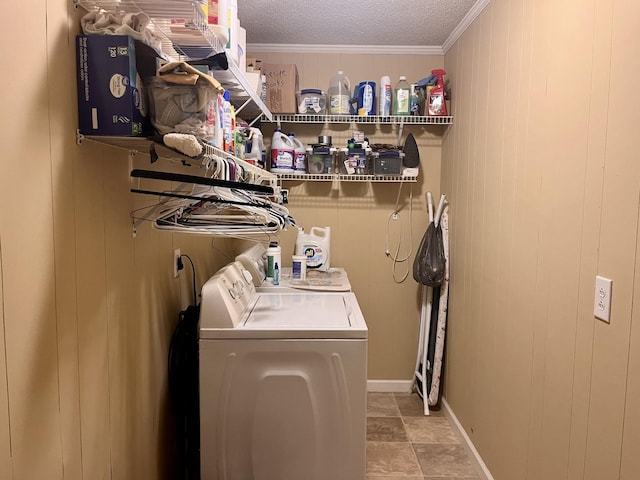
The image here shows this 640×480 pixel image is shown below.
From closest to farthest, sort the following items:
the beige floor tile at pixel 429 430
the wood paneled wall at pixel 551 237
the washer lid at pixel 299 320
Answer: the wood paneled wall at pixel 551 237
the washer lid at pixel 299 320
the beige floor tile at pixel 429 430

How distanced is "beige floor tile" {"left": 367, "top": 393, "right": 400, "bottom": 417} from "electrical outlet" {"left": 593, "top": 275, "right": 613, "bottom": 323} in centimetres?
194

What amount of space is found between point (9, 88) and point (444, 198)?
259 centimetres

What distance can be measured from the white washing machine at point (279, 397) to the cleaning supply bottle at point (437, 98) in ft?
5.82

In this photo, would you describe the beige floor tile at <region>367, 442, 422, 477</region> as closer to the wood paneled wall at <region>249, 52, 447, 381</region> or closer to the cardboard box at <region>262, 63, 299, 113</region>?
the wood paneled wall at <region>249, 52, 447, 381</region>

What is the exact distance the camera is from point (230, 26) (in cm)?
154

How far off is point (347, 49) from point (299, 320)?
7.06 ft

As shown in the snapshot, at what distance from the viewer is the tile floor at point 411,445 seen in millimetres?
2365

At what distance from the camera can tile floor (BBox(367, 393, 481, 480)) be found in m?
2.37

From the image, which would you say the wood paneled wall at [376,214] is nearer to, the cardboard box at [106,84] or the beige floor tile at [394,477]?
the beige floor tile at [394,477]

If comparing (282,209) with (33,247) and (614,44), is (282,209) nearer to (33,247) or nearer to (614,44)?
(33,247)

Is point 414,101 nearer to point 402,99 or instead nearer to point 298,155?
point 402,99

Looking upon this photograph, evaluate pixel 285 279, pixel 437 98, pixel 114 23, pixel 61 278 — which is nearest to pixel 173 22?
pixel 114 23

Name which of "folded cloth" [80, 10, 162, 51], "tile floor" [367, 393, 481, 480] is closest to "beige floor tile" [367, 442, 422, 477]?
"tile floor" [367, 393, 481, 480]

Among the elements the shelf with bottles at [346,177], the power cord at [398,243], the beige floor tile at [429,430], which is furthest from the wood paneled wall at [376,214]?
the beige floor tile at [429,430]
